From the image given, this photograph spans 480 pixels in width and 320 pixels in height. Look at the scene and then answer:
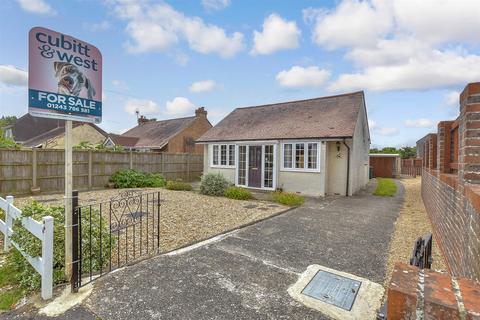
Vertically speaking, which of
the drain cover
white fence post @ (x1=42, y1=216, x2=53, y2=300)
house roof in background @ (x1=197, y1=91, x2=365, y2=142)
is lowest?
the drain cover

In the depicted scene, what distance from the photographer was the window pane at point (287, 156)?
1280 centimetres

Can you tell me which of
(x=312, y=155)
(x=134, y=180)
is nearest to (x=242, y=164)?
(x=312, y=155)

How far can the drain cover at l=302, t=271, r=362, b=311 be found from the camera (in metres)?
3.05

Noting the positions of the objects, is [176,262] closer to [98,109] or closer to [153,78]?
[98,109]

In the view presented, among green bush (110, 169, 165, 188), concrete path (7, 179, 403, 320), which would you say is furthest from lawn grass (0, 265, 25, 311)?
green bush (110, 169, 165, 188)

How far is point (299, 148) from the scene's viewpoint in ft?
41.0

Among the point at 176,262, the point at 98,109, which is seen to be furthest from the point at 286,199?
the point at 98,109

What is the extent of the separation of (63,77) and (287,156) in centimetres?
1082

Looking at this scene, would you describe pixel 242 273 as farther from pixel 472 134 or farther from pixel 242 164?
A: pixel 242 164

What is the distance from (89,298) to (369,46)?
13.2m

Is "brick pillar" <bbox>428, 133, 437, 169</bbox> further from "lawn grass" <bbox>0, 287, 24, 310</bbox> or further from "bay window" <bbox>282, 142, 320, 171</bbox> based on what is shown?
"lawn grass" <bbox>0, 287, 24, 310</bbox>

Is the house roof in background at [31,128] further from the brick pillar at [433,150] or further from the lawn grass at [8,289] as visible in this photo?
the brick pillar at [433,150]

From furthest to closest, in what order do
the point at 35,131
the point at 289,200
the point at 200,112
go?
1. the point at 35,131
2. the point at 200,112
3. the point at 289,200

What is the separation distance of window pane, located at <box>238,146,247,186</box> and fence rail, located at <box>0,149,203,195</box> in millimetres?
5720
